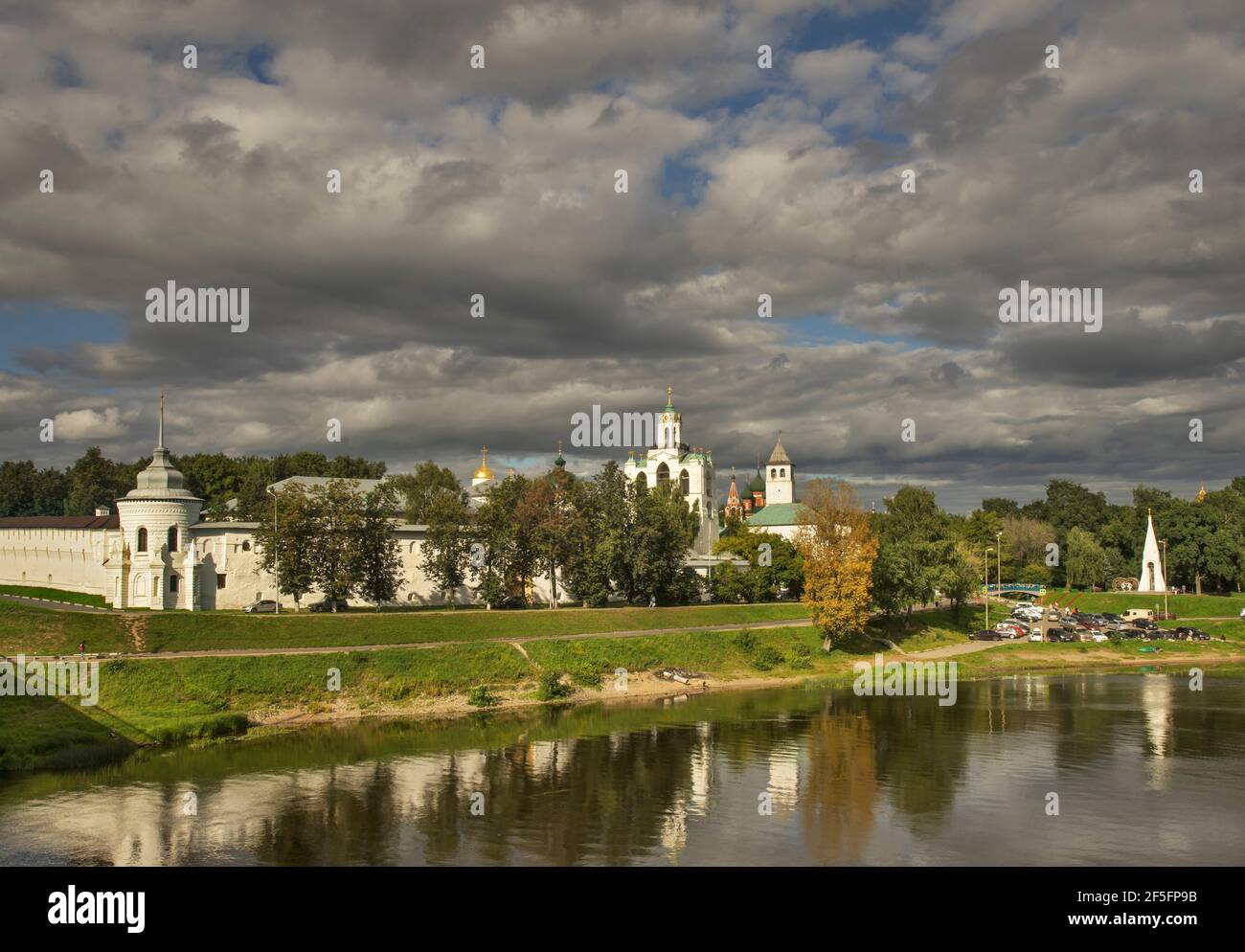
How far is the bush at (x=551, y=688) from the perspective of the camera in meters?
52.2

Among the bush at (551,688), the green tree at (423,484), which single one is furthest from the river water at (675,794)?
the green tree at (423,484)

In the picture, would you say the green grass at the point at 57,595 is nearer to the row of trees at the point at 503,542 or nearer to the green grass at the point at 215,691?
the row of trees at the point at 503,542

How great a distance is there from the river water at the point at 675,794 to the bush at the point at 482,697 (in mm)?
2168

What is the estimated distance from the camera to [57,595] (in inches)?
2557

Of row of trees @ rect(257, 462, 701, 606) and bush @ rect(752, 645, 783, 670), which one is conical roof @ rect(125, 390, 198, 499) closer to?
row of trees @ rect(257, 462, 701, 606)

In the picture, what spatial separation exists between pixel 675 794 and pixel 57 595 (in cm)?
5104

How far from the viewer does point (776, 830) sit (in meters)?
28.2

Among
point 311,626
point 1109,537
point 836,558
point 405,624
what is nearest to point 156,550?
point 311,626

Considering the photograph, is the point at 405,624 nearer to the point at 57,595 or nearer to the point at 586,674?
the point at 586,674

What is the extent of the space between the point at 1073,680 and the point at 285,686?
46.3 m

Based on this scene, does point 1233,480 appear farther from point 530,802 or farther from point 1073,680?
point 530,802
